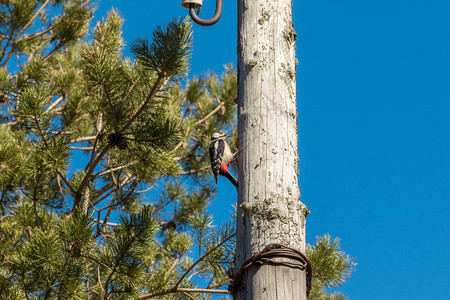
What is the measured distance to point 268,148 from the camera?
8.09 feet

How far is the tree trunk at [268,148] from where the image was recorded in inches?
89.7

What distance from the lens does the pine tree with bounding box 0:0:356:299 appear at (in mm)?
4035

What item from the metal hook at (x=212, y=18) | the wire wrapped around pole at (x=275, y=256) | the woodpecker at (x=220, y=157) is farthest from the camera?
the woodpecker at (x=220, y=157)

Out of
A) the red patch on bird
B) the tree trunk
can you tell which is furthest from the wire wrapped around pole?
the red patch on bird

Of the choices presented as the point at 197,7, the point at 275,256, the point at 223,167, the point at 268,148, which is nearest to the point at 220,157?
the point at 223,167

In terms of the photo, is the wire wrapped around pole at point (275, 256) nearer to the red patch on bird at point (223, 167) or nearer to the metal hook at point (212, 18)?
the metal hook at point (212, 18)

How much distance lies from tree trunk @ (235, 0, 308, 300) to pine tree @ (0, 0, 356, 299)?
49.4 inches

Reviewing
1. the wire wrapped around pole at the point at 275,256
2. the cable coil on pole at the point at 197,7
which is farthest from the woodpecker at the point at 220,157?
the wire wrapped around pole at the point at 275,256

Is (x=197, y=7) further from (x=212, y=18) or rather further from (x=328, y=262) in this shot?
(x=328, y=262)

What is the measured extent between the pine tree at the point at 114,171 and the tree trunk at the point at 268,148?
126cm

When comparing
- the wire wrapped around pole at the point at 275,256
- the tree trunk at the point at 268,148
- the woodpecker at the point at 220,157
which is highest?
the woodpecker at the point at 220,157

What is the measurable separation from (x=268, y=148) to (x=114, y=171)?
2.84 meters

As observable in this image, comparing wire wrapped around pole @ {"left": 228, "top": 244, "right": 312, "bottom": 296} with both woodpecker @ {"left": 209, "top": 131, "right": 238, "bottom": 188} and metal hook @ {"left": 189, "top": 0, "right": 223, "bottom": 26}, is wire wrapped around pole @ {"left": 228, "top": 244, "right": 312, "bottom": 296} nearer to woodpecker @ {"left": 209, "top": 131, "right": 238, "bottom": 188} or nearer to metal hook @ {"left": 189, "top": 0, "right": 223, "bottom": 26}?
metal hook @ {"left": 189, "top": 0, "right": 223, "bottom": 26}

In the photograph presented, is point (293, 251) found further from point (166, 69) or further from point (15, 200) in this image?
point (15, 200)
